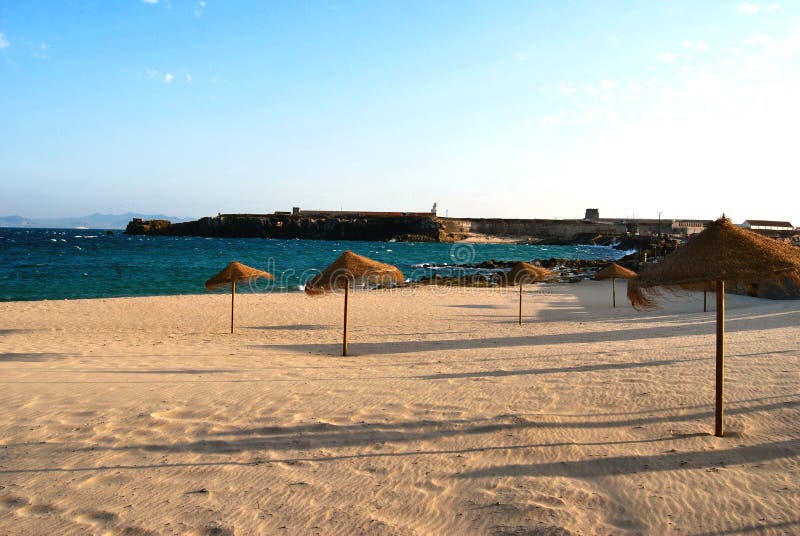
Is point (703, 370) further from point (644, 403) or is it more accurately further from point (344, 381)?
point (344, 381)

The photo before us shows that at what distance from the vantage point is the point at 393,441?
5125 millimetres

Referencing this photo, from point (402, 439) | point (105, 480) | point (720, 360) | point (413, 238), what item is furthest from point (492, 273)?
point (413, 238)

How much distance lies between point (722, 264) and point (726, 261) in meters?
0.06

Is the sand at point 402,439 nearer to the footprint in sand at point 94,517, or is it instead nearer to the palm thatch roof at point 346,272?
the footprint in sand at point 94,517

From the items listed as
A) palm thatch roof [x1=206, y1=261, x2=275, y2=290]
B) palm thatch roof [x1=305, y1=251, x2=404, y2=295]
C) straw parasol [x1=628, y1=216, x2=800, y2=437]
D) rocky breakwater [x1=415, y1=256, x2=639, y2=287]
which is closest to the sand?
straw parasol [x1=628, y1=216, x2=800, y2=437]

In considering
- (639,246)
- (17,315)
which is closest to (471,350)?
(17,315)

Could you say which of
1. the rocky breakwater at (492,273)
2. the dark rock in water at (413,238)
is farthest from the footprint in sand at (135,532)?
the dark rock in water at (413,238)

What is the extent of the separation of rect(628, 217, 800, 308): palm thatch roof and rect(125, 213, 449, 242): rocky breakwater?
3715 inches

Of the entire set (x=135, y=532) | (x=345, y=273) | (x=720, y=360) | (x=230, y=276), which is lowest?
(x=135, y=532)

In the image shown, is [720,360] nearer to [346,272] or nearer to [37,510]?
[37,510]

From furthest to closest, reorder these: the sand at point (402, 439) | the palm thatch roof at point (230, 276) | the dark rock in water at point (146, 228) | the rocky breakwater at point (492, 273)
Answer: the dark rock in water at point (146, 228) < the rocky breakwater at point (492, 273) < the palm thatch roof at point (230, 276) < the sand at point (402, 439)

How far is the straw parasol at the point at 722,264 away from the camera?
488 cm

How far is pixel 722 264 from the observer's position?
4.93 meters

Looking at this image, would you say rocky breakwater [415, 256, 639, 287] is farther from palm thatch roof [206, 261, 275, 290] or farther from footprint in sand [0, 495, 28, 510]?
footprint in sand [0, 495, 28, 510]
